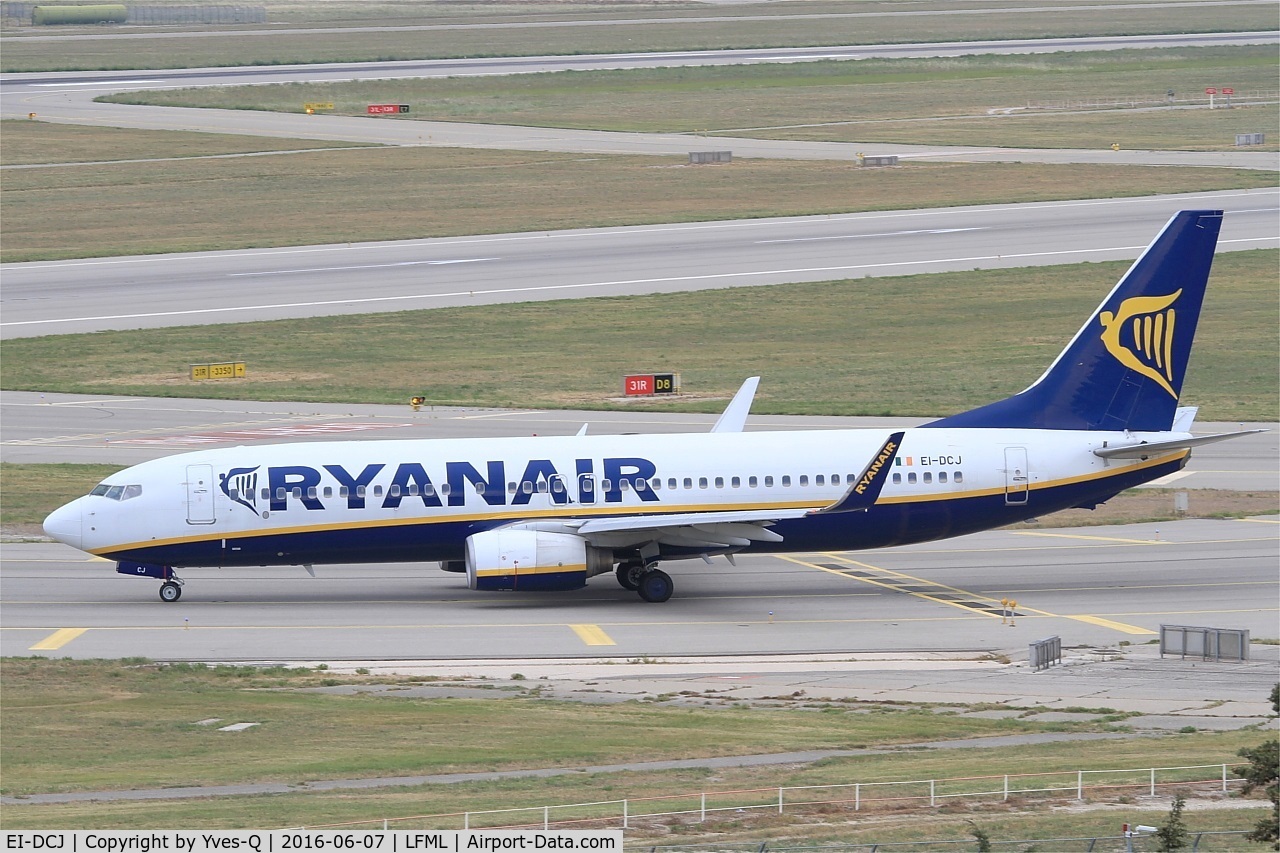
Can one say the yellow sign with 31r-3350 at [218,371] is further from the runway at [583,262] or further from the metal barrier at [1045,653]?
the metal barrier at [1045,653]

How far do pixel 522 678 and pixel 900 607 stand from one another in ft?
39.5

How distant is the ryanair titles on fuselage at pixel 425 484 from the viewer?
47875mm

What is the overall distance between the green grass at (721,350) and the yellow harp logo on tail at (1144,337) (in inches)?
760

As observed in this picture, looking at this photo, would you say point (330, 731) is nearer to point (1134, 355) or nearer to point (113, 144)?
point (1134, 355)

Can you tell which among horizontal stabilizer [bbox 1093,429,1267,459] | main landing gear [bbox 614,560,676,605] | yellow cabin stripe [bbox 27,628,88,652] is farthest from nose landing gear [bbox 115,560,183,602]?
horizontal stabilizer [bbox 1093,429,1267,459]

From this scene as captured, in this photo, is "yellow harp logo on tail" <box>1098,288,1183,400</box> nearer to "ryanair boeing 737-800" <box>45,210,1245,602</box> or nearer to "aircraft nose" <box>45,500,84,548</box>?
"ryanair boeing 737-800" <box>45,210,1245,602</box>

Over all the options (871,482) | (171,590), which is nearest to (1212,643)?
(871,482)

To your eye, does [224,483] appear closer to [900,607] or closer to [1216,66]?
[900,607]

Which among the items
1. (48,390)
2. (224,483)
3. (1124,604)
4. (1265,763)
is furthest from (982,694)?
(48,390)

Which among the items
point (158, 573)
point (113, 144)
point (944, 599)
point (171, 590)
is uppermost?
point (113, 144)

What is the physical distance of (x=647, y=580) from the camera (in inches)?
1923
